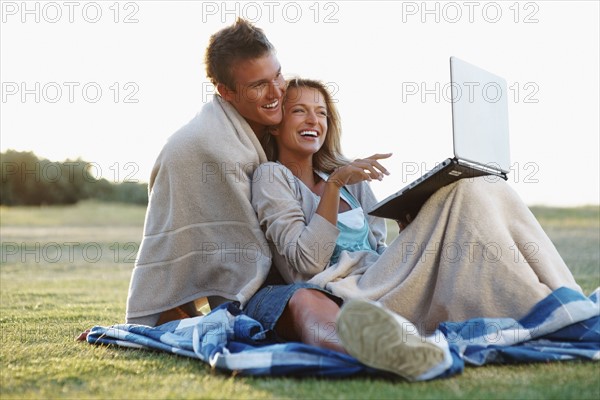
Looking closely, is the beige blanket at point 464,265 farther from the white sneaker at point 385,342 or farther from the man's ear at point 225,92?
the man's ear at point 225,92

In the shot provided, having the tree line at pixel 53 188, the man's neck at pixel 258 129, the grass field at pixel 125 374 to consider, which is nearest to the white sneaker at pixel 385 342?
the grass field at pixel 125 374

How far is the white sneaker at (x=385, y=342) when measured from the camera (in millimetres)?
2020

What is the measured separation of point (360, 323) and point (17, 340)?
5.64 ft

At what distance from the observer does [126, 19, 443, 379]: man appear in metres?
3.16

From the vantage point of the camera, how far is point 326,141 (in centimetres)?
354

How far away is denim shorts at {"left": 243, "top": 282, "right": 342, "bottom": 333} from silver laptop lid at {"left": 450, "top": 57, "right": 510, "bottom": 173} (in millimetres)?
727

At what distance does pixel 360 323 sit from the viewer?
2.03 meters

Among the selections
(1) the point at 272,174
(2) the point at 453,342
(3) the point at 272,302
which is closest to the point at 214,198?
(1) the point at 272,174

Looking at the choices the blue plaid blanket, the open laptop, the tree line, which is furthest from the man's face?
the tree line

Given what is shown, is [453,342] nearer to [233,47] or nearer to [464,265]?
[464,265]

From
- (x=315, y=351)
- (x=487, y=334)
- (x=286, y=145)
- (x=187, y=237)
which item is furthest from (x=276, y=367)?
(x=286, y=145)

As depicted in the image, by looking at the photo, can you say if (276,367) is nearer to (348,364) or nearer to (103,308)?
(348,364)

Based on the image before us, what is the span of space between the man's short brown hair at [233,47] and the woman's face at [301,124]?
243mm

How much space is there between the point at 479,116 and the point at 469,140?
14 centimetres
